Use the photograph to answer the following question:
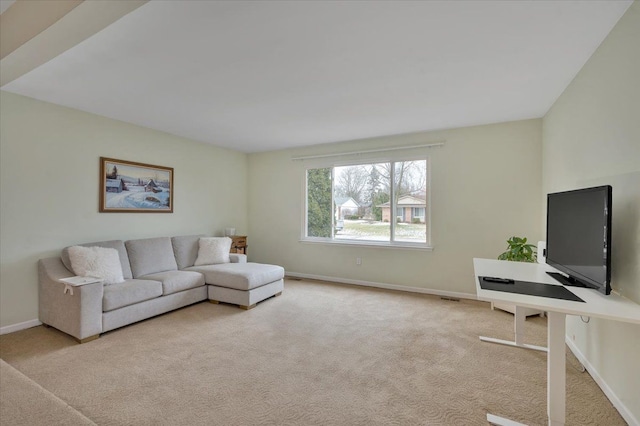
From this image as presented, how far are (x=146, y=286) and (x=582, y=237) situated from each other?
13.2ft

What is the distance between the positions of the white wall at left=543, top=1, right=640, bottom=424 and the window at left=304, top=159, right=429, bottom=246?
84.8 inches

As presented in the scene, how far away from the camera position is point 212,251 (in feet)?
14.7

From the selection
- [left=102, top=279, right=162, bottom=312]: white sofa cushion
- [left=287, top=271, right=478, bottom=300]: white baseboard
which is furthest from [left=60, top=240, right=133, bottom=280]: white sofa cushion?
[left=287, top=271, right=478, bottom=300]: white baseboard

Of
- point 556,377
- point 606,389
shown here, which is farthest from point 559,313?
point 606,389

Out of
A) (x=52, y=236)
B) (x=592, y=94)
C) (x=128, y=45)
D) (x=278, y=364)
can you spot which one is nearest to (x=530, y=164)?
(x=592, y=94)

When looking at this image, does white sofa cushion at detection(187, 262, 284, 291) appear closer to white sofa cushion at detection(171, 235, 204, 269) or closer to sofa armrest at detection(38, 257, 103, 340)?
white sofa cushion at detection(171, 235, 204, 269)

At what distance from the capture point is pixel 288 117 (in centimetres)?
372

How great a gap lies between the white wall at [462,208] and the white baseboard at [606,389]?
1656 millimetres

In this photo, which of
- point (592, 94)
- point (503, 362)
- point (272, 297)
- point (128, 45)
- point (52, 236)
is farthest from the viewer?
point (272, 297)

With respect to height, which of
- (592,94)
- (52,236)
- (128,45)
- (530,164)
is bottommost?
(52,236)

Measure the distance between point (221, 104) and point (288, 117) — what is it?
0.84 metres

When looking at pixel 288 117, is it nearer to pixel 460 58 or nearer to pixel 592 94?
pixel 460 58

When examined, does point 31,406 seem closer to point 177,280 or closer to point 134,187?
point 177,280

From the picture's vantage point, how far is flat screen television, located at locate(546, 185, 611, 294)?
1.65m
